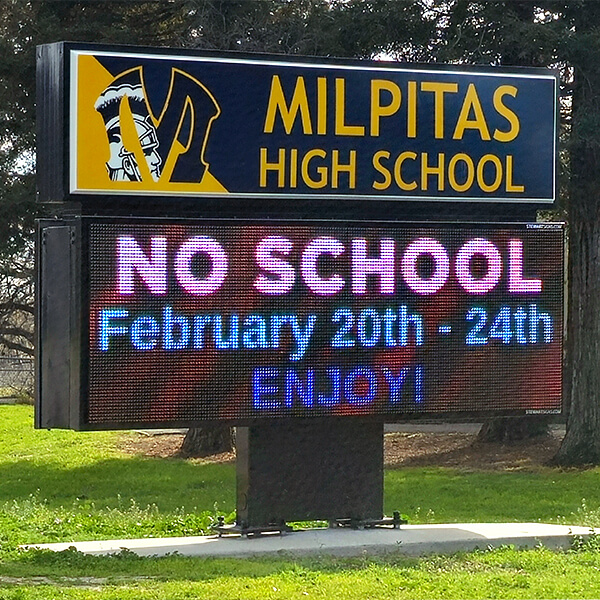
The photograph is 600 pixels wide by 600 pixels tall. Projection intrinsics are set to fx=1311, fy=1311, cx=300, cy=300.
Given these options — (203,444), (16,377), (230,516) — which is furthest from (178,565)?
(16,377)

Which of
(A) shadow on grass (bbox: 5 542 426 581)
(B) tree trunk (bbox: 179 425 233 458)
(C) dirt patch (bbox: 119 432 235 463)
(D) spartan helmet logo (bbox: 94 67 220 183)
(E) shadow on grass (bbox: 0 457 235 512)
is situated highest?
(D) spartan helmet logo (bbox: 94 67 220 183)

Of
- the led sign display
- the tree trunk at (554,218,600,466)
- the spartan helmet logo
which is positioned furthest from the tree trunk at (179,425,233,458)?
the spartan helmet logo

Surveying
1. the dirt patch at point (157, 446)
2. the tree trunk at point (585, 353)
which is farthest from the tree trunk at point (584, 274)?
the dirt patch at point (157, 446)

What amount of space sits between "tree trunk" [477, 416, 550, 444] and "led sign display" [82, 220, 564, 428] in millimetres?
13500

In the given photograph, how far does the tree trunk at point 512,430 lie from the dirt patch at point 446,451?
0.54 feet

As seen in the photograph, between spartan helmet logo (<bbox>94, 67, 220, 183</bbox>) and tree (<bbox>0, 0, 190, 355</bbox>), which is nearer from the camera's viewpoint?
spartan helmet logo (<bbox>94, 67, 220, 183</bbox>)

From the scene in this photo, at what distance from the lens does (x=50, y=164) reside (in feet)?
34.0

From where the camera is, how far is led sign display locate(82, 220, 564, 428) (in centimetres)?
1002

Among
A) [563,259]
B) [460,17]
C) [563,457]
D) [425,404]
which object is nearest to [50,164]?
[425,404]

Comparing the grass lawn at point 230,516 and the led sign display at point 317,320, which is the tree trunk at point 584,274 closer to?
the grass lawn at point 230,516

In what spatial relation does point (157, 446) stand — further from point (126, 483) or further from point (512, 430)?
point (512, 430)

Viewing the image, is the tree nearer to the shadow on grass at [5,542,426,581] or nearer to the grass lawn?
the grass lawn

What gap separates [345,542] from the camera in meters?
11.3

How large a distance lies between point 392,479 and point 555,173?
1067cm
